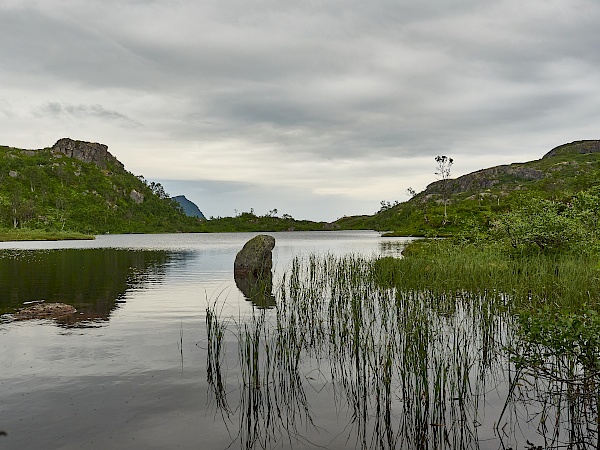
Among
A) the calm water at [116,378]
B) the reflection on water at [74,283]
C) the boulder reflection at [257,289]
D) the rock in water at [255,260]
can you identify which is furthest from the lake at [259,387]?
the rock in water at [255,260]

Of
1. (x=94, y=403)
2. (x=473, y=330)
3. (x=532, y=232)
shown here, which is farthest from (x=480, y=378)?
(x=532, y=232)

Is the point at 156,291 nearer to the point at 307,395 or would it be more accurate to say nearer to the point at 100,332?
the point at 100,332

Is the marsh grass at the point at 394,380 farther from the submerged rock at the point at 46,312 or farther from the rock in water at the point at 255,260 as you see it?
→ the rock in water at the point at 255,260

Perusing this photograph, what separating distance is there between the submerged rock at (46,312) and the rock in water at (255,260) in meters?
14.4

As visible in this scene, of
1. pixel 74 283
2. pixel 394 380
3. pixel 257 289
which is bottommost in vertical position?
pixel 394 380

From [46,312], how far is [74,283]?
1000cm

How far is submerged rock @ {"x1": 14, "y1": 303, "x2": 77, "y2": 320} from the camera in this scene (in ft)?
57.3

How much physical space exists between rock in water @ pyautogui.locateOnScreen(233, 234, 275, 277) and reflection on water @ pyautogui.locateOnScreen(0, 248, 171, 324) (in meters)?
5.54

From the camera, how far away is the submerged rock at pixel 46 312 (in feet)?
57.3

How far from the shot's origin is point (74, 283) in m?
27.4

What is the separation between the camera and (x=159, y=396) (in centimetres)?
966

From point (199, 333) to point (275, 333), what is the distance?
8.47 ft

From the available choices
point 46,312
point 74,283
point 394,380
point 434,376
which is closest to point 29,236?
point 74,283

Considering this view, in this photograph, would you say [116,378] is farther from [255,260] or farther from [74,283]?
[255,260]
